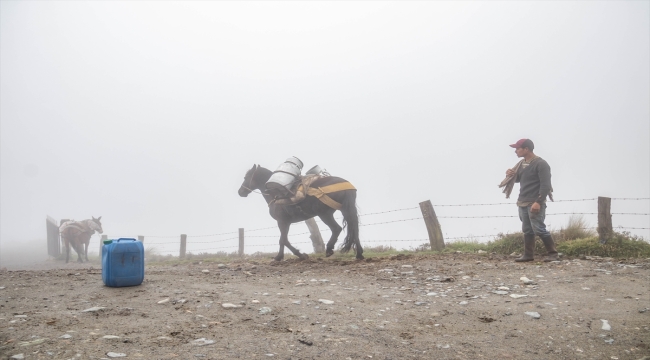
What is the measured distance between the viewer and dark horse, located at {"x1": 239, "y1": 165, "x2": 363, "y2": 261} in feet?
30.9

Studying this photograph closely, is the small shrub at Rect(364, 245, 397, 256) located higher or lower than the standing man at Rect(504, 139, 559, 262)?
lower

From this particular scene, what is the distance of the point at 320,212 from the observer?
9859 mm

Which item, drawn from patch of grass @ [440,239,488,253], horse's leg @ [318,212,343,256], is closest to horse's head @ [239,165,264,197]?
horse's leg @ [318,212,343,256]

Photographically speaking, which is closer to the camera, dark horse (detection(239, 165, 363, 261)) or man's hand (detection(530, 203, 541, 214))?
man's hand (detection(530, 203, 541, 214))

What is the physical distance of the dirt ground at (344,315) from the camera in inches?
143

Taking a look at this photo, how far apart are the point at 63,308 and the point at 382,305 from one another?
3505mm

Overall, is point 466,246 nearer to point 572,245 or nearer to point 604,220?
point 572,245

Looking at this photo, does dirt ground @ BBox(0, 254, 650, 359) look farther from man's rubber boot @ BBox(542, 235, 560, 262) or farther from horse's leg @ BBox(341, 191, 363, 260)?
horse's leg @ BBox(341, 191, 363, 260)

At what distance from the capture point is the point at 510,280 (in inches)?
250

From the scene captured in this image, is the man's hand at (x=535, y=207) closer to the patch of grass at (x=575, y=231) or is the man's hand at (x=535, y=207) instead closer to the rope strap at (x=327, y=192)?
the patch of grass at (x=575, y=231)

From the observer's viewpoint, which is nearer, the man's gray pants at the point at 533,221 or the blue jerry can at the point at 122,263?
the blue jerry can at the point at 122,263

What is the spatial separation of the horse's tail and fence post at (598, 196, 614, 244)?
15.4 ft

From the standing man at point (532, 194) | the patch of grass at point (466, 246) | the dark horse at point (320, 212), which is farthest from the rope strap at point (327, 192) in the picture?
the standing man at point (532, 194)

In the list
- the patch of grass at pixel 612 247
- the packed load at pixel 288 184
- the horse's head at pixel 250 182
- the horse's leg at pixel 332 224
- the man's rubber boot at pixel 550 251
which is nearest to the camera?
the man's rubber boot at pixel 550 251
